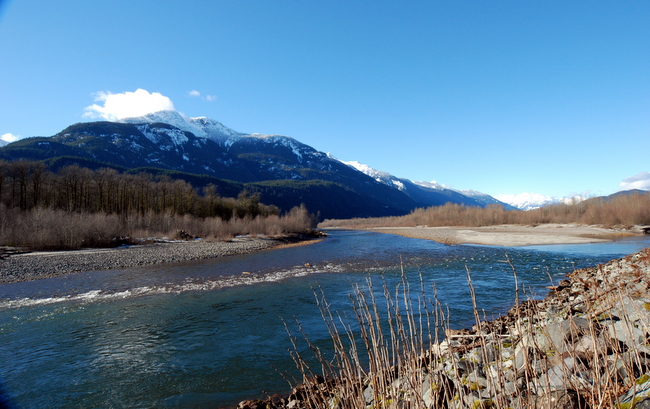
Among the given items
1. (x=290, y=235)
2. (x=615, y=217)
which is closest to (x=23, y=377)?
(x=290, y=235)

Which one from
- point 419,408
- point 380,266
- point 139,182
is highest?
point 139,182

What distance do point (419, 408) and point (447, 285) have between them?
1506 cm

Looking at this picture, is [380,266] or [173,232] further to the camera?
[173,232]

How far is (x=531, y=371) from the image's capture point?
2.74 m

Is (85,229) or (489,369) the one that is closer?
(489,369)

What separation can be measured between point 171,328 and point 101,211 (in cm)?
4696

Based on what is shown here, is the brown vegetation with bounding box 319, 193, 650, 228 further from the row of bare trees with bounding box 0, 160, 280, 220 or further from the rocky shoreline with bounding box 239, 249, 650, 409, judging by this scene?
the rocky shoreline with bounding box 239, 249, 650, 409

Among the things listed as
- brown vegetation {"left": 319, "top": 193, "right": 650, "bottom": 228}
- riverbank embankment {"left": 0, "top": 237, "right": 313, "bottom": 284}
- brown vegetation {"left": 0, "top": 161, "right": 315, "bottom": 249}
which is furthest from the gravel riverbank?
brown vegetation {"left": 319, "top": 193, "right": 650, "bottom": 228}

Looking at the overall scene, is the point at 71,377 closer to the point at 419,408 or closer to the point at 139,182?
the point at 419,408

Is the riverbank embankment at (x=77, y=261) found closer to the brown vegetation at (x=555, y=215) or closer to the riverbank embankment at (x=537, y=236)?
the riverbank embankment at (x=537, y=236)

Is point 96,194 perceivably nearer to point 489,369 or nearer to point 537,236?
point 489,369

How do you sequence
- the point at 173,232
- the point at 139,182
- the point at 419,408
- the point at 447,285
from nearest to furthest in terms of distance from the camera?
the point at 419,408, the point at 447,285, the point at 173,232, the point at 139,182

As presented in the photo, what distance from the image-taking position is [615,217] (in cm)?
6216

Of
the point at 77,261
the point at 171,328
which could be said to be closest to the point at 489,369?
the point at 171,328
